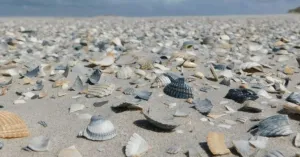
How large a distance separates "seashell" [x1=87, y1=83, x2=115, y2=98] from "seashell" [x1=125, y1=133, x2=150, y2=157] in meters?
0.86

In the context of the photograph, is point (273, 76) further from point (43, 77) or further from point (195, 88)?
point (43, 77)

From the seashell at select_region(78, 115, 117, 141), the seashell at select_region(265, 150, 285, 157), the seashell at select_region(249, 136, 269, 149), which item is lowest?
the seashell at select_region(249, 136, 269, 149)

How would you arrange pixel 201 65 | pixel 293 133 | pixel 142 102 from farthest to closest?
pixel 201 65
pixel 142 102
pixel 293 133

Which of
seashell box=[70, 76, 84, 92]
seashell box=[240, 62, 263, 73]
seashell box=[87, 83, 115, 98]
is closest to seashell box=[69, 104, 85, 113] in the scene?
seashell box=[87, 83, 115, 98]

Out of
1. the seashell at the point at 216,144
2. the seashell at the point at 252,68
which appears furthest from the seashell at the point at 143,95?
the seashell at the point at 252,68

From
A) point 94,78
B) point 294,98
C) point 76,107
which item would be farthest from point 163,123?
point 94,78

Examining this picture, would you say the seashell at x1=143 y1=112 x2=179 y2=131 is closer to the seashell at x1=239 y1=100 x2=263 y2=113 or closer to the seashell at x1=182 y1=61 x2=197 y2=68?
the seashell at x1=239 y1=100 x2=263 y2=113

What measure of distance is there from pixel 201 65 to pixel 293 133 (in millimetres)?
1976

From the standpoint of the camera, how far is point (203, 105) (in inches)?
109

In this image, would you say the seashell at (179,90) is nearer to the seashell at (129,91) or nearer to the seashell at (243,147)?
the seashell at (129,91)

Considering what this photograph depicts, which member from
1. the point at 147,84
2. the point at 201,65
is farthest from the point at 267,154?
the point at 201,65

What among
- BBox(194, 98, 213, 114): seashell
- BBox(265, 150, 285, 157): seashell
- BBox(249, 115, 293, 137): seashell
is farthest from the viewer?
BBox(194, 98, 213, 114): seashell

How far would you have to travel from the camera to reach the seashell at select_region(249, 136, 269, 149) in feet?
6.99

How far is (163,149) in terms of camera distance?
214cm
